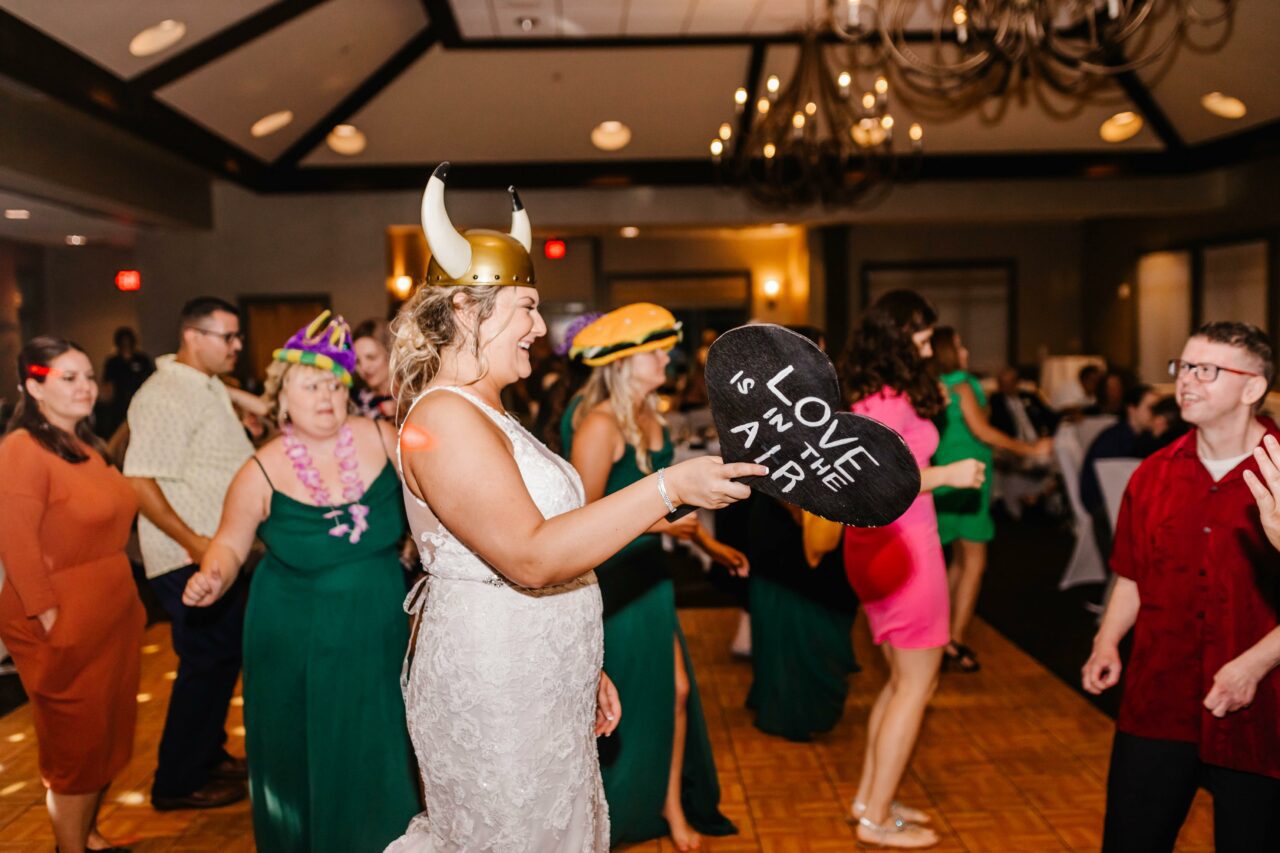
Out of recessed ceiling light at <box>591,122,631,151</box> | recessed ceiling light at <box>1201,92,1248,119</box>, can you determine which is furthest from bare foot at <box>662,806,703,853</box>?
recessed ceiling light at <box>1201,92,1248,119</box>

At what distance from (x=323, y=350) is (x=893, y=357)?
1.59m

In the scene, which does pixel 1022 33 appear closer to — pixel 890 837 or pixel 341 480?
pixel 890 837

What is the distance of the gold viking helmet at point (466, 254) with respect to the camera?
161 cm

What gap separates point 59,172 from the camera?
6656mm

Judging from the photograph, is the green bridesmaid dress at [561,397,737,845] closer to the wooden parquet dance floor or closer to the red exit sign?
the wooden parquet dance floor

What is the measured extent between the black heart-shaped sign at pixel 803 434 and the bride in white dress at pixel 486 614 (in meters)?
0.38

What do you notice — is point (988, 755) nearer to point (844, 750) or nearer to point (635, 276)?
point (844, 750)

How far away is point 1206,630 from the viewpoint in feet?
7.05

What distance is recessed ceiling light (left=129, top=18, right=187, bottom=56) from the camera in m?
5.91

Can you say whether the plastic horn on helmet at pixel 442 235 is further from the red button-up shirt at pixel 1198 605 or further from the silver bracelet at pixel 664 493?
the red button-up shirt at pixel 1198 605

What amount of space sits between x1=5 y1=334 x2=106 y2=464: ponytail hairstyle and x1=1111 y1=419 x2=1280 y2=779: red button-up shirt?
2662 mm

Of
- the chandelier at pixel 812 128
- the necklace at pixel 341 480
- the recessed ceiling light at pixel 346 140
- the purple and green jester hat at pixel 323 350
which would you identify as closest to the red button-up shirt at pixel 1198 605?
the necklace at pixel 341 480

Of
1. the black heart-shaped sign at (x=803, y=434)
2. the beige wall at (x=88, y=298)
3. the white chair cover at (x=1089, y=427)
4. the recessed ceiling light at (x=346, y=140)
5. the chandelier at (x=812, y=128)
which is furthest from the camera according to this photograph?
the recessed ceiling light at (x=346, y=140)

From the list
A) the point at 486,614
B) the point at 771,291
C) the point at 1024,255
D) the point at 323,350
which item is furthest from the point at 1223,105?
the point at 486,614
